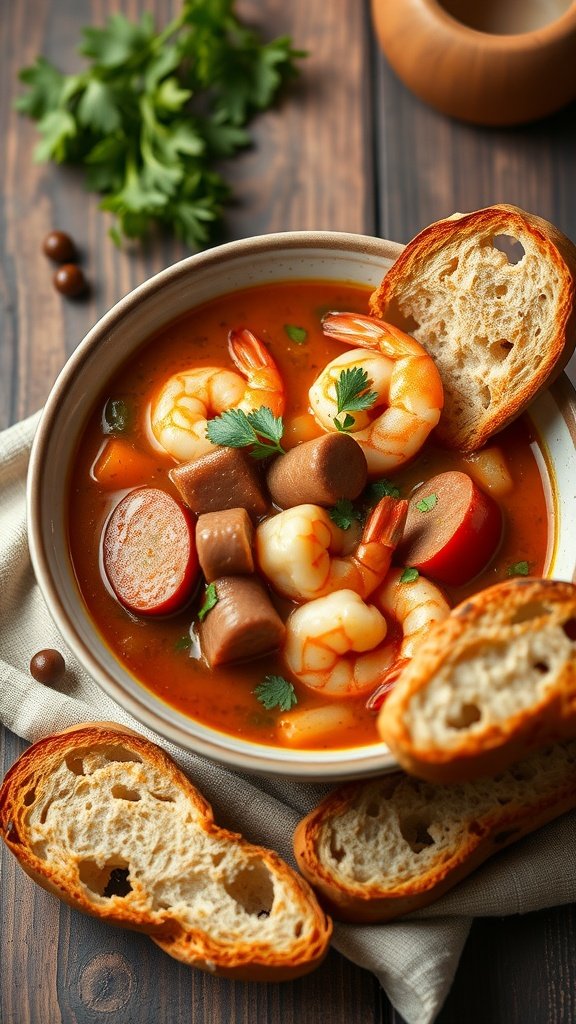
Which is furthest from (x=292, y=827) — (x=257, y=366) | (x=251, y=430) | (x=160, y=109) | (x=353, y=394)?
(x=160, y=109)

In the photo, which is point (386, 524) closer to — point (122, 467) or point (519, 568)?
point (519, 568)

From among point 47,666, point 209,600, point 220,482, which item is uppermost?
point 220,482

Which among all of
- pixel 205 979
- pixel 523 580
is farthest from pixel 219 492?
pixel 205 979

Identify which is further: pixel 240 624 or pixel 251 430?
pixel 251 430

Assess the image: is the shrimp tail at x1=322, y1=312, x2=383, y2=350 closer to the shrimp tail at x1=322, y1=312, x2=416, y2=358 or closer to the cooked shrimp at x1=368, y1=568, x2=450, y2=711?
the shrimp tail at x1=322, y1=312, x2=416, y2=358

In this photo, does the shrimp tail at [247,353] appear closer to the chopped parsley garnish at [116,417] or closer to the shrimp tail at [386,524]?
the chopped parsley garnish at [116,417]

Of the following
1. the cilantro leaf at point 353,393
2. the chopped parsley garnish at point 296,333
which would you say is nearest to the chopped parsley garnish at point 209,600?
the cilantro leaf at point 353,393
